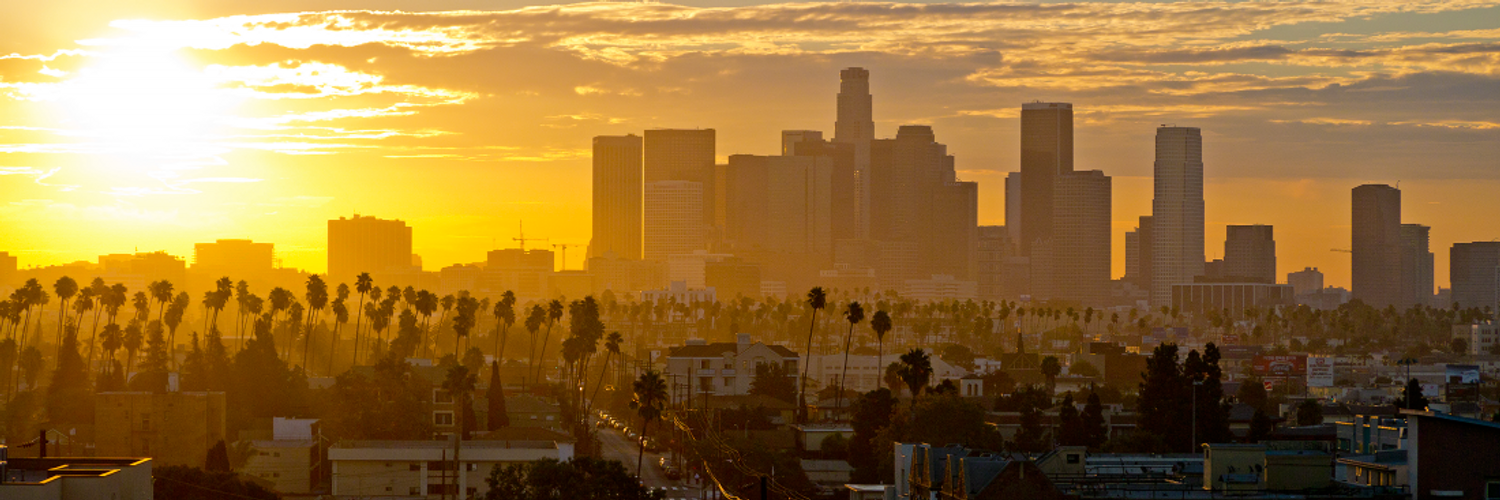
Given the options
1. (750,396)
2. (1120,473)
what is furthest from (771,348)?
(1120,473)

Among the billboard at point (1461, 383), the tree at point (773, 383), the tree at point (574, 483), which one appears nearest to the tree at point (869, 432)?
the tree at point (574, 483)

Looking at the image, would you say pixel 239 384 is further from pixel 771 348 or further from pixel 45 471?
pixel 45 471

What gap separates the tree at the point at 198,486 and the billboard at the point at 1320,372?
385 ft

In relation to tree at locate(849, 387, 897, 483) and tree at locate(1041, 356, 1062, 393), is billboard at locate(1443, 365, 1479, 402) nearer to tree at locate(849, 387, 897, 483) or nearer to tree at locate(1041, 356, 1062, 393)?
tree at locate(1041, 356, 1062, 393)

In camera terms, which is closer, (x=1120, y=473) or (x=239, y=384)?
(x=1120, y=473)

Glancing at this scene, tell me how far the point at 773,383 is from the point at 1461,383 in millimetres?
62046

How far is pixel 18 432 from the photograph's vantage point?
4606 inches

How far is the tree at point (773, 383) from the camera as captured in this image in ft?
468

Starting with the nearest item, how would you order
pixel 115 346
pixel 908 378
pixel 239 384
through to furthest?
pixel 908 378
pixel 239 384
pixel 115 346

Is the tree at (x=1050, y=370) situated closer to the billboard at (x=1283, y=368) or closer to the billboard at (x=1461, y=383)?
the billboard at (x=1461, y=383)

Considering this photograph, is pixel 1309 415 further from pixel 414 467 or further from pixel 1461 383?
pixel 414 467

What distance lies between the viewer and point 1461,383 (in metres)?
160

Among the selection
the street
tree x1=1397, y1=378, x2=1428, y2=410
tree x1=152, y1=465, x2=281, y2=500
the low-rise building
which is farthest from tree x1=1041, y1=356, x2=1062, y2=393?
tree x1=152, y1=465, x2=281, y2=500

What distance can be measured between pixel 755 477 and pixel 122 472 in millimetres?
43735
